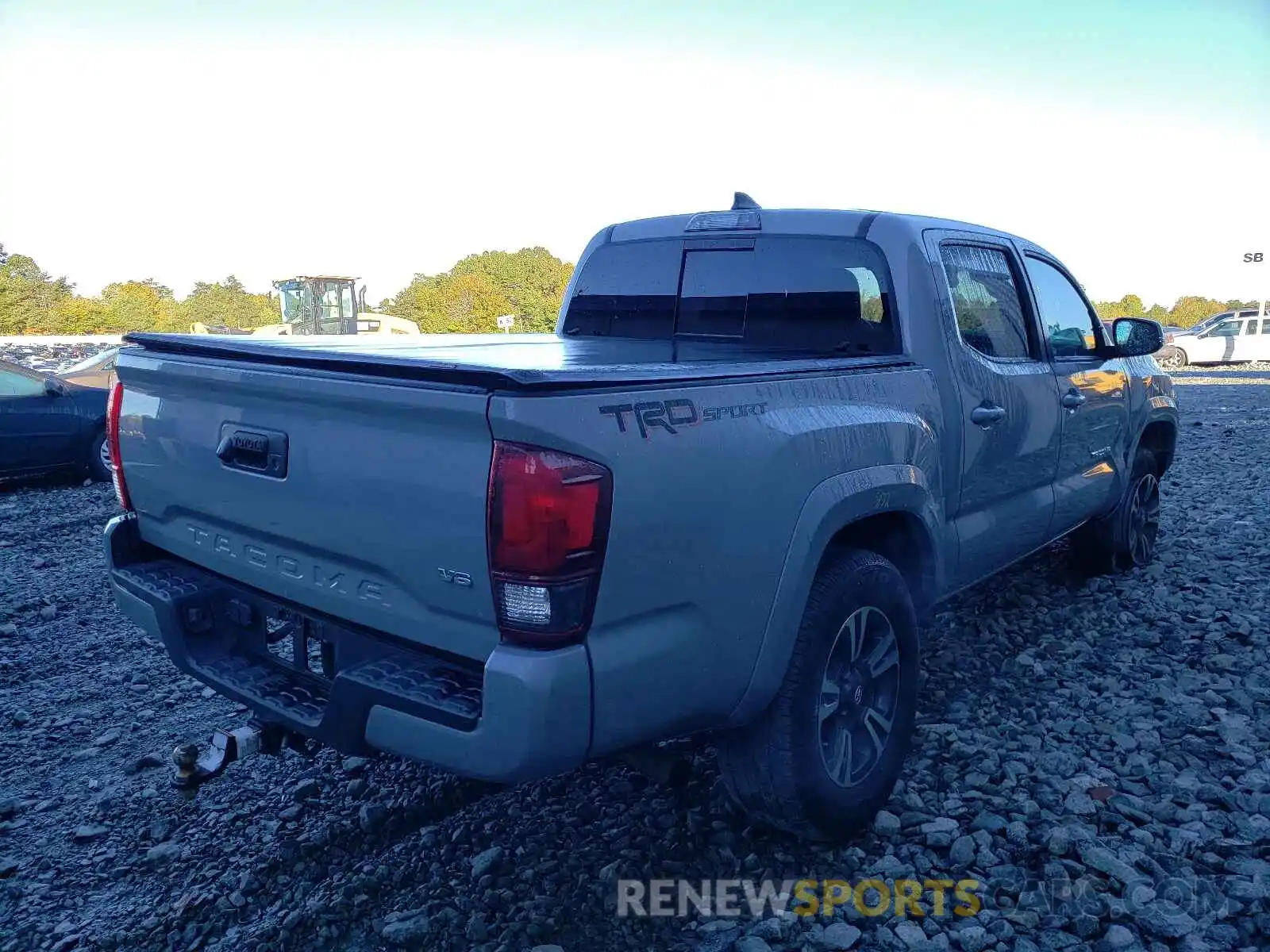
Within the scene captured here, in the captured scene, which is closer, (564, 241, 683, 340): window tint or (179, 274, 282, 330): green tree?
(564, 241, 683, 340): window tint

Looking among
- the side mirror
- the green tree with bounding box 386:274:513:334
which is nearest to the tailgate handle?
the side mirror

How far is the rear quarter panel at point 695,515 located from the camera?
6.52 feet

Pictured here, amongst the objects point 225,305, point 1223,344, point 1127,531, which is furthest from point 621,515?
point 225,305

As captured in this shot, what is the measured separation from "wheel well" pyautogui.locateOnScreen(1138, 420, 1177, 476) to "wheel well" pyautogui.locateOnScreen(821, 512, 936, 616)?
3.02 m

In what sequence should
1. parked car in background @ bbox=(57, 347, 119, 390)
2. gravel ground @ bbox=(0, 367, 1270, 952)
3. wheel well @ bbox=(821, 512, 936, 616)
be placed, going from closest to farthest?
gravel ground @ bbox=(0, 367, 1270, 952), wheel well @ bbox=(821, 512, 936, 616), parked car in background @ bbox=(57, 347, 119, 390)

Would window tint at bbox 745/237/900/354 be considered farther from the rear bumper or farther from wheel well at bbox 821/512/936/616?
the rear bumper

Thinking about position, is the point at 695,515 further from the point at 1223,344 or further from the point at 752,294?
the point at 1223,344

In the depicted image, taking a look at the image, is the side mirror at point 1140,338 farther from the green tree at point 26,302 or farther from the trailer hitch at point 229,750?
the green tree at point 26,302

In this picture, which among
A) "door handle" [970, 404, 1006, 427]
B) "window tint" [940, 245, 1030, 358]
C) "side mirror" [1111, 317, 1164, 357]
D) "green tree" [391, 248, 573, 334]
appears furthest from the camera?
"green tree" [391, 248, 573, 334]

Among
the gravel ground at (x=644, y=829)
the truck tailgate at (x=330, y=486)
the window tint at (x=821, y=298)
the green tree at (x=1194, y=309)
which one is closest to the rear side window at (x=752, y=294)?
the window tint at (x=821, y=298)

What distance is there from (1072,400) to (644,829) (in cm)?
271

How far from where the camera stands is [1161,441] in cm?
562

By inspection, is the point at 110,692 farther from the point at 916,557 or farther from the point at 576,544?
the point at 916,557

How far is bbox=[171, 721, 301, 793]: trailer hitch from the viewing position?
2576 mm
